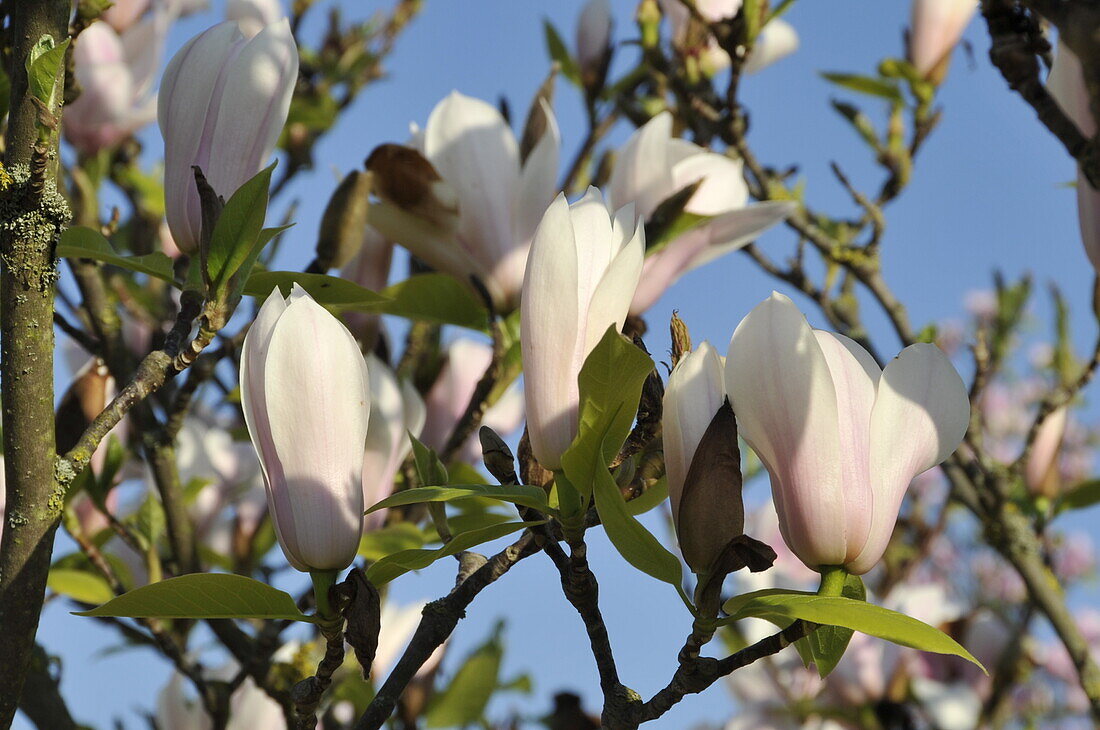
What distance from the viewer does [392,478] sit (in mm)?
1282

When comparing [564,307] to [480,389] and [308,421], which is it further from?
[480,389]

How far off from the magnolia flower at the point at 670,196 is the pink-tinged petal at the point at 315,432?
472 mm

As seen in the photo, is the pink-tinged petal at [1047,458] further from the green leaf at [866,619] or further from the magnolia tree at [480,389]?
the green leaf at [866,619]

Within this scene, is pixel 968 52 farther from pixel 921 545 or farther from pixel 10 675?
pixel 10 675

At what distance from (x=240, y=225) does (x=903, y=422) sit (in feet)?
1.60

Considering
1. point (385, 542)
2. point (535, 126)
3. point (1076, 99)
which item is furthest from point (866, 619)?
point (535, 126)

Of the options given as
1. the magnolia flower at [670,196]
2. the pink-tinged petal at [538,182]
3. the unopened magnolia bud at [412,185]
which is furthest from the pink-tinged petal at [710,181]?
the unopened magnolia bud at [412,185]

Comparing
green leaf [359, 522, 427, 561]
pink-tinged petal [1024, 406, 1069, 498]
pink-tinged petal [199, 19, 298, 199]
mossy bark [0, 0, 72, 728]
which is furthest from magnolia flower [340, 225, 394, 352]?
pink-tinged petal [1024, 406, 1069, 498]

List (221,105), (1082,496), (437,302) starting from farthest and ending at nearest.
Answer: (1082,496) → (437,302) → (221,105)

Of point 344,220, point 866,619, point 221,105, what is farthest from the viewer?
point 344,220

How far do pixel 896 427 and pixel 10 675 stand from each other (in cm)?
60

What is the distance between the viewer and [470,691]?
1664mm

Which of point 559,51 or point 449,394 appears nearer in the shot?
point 449,394

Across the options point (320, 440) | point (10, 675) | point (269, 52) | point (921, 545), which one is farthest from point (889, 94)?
point (10, 675)
